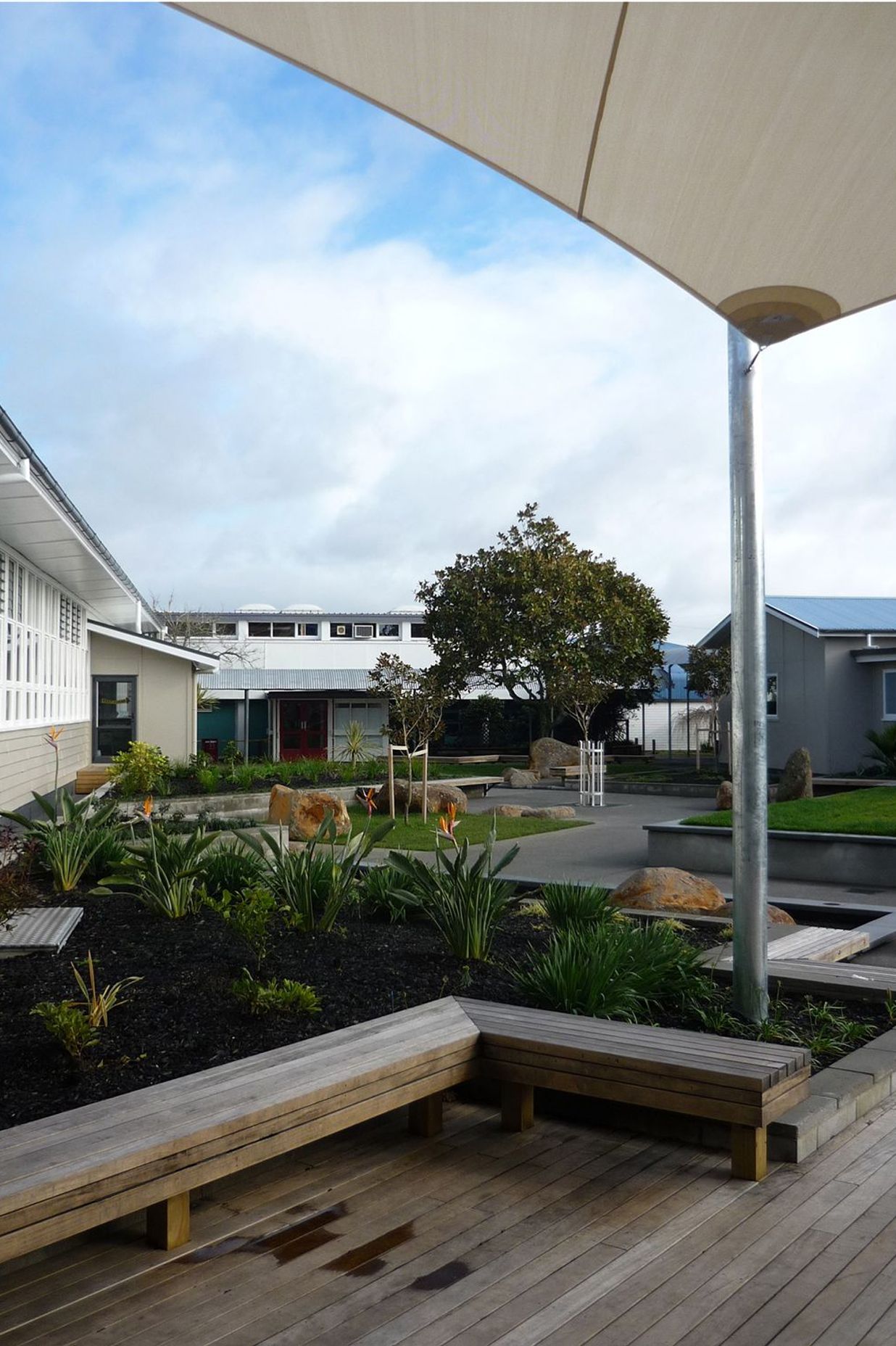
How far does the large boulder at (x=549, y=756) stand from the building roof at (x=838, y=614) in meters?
5.68

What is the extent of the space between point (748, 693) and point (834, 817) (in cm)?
854

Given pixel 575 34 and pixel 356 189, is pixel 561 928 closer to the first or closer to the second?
pixel 575 34

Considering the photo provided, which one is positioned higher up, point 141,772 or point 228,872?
point 141,772

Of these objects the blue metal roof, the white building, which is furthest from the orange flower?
the white building

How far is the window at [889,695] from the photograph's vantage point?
25.2 m

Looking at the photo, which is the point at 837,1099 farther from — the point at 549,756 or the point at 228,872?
the point at 549,756

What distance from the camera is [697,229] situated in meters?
5.02

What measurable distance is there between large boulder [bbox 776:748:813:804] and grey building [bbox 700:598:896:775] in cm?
632

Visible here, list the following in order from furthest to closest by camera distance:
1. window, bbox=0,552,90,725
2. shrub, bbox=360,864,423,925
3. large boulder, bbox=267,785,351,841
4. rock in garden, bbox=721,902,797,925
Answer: large boulder, bbox=267,785,351,841 < window, bbox=0,552,90,725 < rock in garden, bbox=721,902,797,925 < shrub, bbox=360,864,423,925

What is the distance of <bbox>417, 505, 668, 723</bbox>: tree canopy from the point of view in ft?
100.0

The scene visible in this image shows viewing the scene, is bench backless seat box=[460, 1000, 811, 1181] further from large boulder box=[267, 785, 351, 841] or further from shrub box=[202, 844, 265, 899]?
large boulder box=[267, 785, 351, 841]

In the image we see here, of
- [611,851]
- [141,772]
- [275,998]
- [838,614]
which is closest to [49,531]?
[141,772]

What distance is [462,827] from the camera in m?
15.7

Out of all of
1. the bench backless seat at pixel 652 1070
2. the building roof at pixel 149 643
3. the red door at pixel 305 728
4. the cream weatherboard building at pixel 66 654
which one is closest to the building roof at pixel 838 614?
the building roof at pixel 149 643
